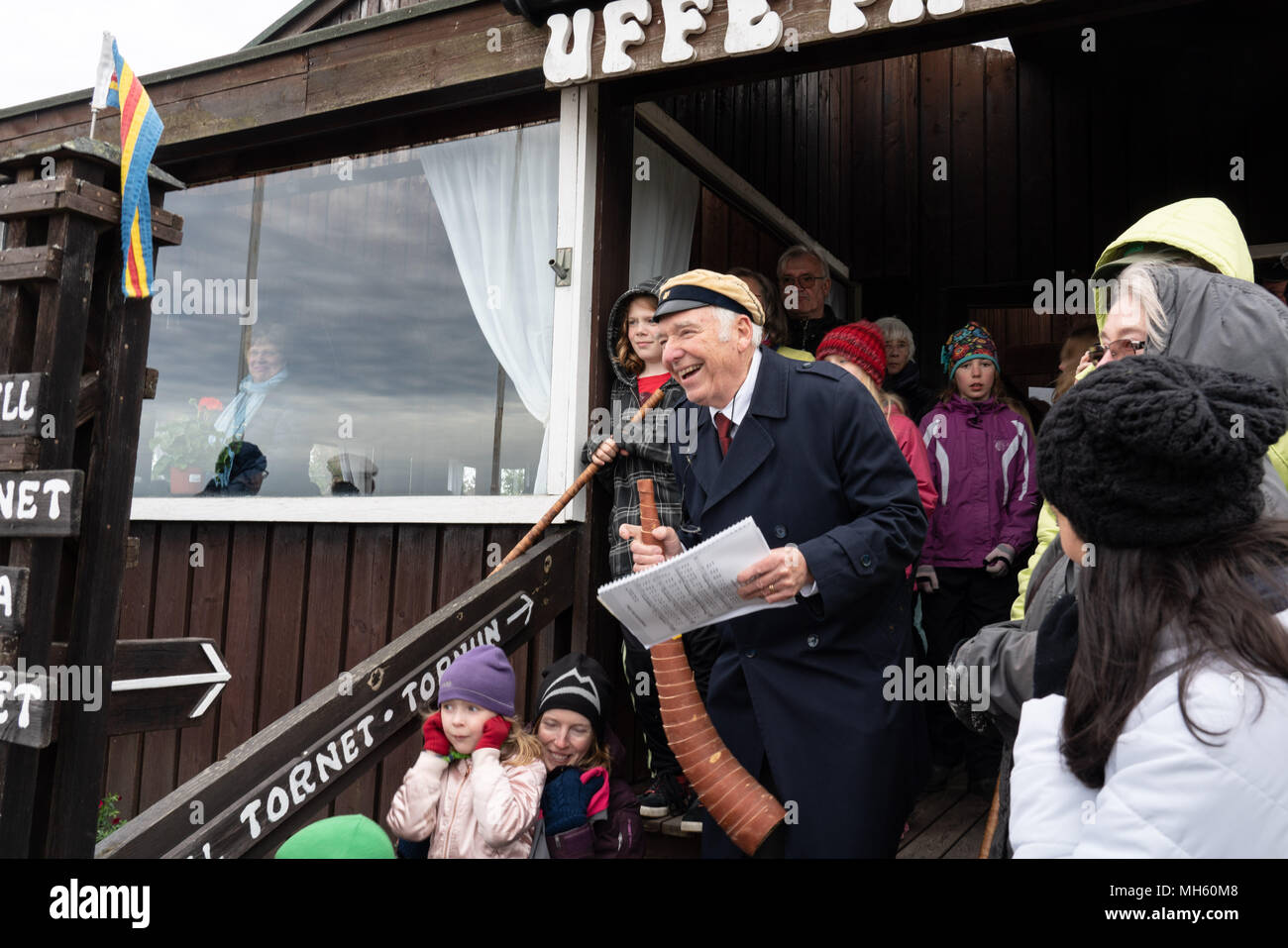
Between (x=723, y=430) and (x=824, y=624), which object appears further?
(x=723, y=430)

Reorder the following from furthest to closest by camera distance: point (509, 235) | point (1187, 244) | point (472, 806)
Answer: point (509, 235) < point (472, 806) < point (1187, 244)

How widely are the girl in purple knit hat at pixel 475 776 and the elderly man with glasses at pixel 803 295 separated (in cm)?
256

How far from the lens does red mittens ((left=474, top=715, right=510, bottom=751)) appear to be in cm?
295

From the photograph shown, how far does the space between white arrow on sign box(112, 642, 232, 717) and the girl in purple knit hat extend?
0.58m

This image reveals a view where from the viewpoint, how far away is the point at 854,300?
22.9ft

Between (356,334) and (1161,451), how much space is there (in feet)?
13.7

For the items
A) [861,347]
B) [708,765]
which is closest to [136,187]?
[708,765]

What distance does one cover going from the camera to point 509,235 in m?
4.38

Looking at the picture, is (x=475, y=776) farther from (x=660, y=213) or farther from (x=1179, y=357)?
(x=660, y=213)

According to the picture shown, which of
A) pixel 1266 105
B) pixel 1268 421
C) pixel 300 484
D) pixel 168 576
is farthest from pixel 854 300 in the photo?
pixel 1268 421

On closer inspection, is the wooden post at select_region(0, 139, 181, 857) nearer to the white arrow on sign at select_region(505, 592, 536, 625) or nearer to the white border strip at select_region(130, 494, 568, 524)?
the white arrow on sign at select_region(505, 592, 536, 625)

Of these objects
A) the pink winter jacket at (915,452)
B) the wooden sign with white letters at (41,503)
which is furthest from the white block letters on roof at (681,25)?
the wooden sign with white letters at (41,503)
